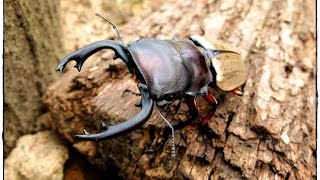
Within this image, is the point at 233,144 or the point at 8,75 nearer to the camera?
the point at 233,144

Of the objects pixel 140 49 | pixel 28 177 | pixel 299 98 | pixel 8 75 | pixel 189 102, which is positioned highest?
pixel 140 49

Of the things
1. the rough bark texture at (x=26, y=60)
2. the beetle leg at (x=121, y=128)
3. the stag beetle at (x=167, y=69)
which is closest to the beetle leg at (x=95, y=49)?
the stag beetle at (x=167, y=69)

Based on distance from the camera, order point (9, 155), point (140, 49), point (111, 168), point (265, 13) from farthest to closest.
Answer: point (265, 13)
point (9, 155)
point (111, 168)
point (140, 49)

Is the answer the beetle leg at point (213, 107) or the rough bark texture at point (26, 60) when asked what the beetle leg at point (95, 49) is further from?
the rough bark texture at point (26, 60)

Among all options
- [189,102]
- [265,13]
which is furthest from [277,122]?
[265,13]

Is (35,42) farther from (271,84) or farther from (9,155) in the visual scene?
(271,84)

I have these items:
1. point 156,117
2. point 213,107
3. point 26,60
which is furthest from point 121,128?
point 26,60

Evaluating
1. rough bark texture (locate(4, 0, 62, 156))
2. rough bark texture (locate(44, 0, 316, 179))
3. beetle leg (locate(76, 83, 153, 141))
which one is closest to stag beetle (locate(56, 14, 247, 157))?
beetle leg (locate(76, 83, 153, 141))
